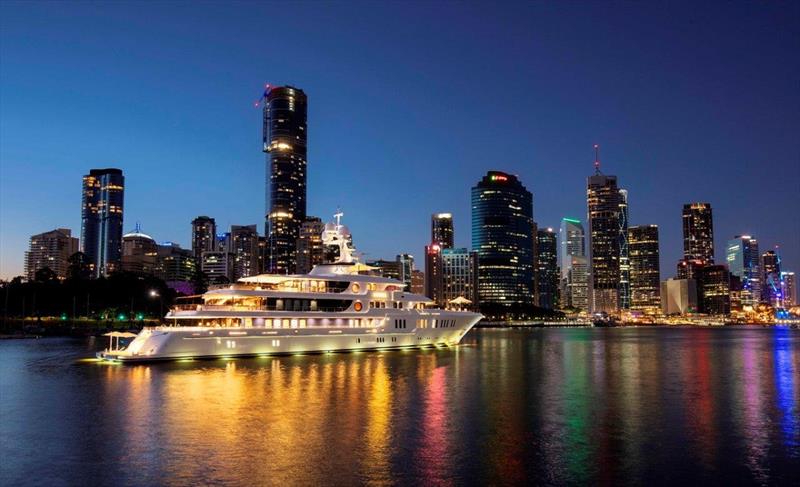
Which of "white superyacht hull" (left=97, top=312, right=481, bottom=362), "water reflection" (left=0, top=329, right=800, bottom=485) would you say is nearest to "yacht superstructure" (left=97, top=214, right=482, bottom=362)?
"white superyacht hull" (left=97, top=312, right=481, bottom=362)

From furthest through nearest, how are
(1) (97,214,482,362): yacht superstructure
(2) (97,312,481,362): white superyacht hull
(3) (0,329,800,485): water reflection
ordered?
(1) (97,214,482,362): yacht superstructure → (2) (97,312,481,362): white superyacht hull → (3) (0,329,800,485): water reflection

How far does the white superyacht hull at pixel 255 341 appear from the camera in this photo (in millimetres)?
57469

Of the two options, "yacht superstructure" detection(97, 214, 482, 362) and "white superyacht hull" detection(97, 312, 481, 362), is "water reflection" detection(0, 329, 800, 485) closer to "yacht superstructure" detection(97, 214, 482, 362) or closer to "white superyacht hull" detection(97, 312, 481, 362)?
"white superyacht hull" detection(97, 312, 481, 362)

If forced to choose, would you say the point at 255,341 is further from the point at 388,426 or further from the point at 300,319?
the point at 388,426

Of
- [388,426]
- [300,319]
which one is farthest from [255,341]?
[388,426]

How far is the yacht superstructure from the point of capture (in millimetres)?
58500

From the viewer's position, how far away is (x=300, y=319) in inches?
2584

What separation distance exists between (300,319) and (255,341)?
554 centimetres

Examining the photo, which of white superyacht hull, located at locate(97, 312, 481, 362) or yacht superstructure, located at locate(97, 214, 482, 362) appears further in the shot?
yacht superstructure, located at locate(97, 214, 482, 362)

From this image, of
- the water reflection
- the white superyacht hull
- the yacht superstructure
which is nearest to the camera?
the water reflection

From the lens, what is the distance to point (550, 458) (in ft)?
77.6

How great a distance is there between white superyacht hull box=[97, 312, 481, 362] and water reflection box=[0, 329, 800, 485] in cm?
325

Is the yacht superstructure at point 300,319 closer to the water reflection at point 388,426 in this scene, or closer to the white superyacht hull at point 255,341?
the white superyacht hull at point 255,341

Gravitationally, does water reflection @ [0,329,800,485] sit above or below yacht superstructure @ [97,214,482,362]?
below
